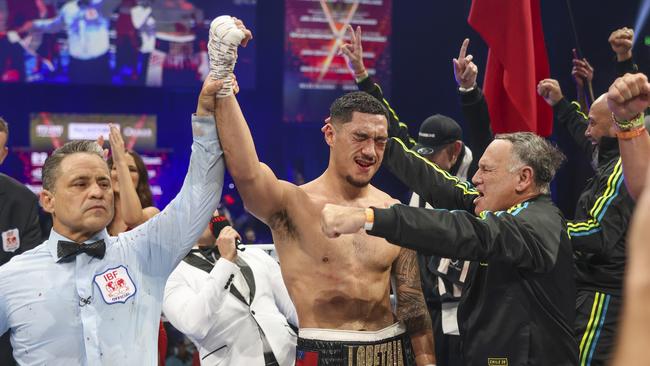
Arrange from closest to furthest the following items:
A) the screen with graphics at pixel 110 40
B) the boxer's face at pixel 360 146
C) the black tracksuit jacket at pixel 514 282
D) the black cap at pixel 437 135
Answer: the black tracksuit jacket at pixel 514 282 < the boxer's face at pixel 360 146 < the black cap at pixel 437 135 < the screen with graphics at pixel 110 40

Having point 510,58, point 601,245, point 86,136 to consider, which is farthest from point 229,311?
point 86,136

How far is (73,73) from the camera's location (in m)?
11.0

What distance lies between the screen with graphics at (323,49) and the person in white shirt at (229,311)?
8.21 m

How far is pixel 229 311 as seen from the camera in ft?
11.1

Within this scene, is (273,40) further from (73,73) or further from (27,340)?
(27,340)

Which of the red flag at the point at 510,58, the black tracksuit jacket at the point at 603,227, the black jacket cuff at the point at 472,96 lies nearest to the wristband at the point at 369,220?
the black tracksuit jacket at the point at 603,227

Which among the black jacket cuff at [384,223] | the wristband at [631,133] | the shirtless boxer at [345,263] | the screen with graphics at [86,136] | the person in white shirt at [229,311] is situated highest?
the wristband at [631,133]

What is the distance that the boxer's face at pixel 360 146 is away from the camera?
117 inches

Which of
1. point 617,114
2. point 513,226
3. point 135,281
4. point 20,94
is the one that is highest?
point 617,114

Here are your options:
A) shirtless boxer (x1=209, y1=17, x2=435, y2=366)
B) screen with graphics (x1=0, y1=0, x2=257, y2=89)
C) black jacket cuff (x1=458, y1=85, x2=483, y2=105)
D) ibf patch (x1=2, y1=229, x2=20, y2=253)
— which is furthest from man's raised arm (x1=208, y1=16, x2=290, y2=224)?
screen with graphics (x1=0, y1=0, x2=257, y2=89)

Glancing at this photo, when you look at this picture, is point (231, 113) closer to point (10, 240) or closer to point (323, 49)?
point (10, 240)

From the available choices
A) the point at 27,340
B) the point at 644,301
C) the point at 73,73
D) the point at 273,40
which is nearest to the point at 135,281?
the point at 27,340

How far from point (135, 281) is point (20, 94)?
419 inches

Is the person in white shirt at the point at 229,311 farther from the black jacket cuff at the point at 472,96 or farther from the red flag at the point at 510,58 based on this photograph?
the red flag at the point at 510,58
